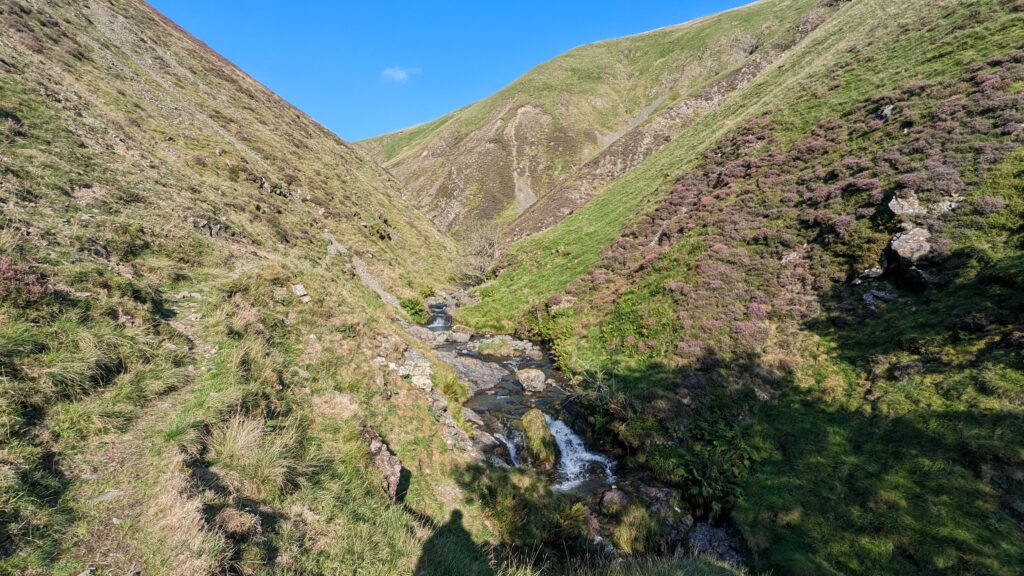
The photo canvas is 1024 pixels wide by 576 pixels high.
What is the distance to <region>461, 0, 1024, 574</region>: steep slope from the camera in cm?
1061

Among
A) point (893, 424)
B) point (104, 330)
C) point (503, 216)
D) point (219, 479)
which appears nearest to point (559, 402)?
point (893, 424)

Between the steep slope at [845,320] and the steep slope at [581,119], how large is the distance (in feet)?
154

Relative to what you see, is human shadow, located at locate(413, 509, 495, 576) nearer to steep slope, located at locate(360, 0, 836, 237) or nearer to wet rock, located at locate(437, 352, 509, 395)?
wet rock, located at locate(437, 352, 509, 395)

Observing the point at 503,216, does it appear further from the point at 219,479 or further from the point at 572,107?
the point at 219,479

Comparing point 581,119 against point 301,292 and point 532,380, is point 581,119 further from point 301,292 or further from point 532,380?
point 301,292

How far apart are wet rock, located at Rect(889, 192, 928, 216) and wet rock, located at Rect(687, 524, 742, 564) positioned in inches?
735

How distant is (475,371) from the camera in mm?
23766

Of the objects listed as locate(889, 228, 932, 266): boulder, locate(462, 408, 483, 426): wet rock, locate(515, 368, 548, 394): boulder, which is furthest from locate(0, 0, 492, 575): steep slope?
locate(889, 228, 932, 266): boulder

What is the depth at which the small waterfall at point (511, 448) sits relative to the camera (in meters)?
15.3

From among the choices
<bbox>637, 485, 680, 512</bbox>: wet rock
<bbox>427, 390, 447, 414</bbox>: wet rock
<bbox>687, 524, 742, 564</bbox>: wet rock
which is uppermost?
<bbox>427, 390, 447, 414</bbox>: wet rock

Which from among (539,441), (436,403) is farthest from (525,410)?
(436,403)

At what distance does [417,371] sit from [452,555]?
8936mm

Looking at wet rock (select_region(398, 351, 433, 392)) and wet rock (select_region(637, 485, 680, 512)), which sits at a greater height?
wet rock (select_region(398, 351, 433, 392))

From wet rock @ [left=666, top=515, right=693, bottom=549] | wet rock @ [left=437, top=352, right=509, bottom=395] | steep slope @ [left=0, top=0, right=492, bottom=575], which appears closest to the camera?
steep slope @ [left=0, top=0, right=492, bottom=575]
